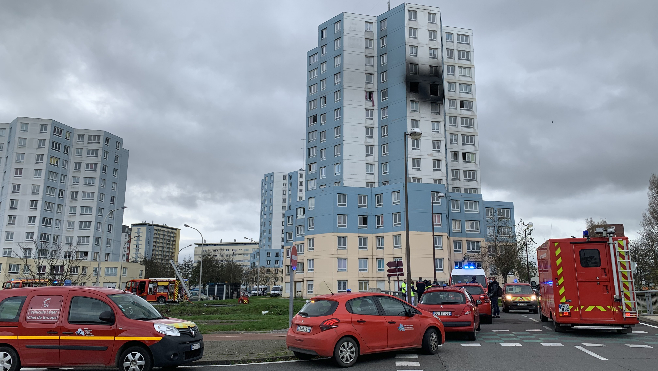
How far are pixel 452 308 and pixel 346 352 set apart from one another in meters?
5.65

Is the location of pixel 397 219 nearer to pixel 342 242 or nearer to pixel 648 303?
pixel 342 242

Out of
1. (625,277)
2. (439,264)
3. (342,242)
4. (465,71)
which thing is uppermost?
(465,71)

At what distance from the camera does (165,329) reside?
372 inches

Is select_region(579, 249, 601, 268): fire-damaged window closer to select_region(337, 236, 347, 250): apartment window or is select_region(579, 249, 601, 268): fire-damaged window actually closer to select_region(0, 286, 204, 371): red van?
select_region(0, 286, 204, 371): red van

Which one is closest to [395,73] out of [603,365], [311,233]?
[311,233]

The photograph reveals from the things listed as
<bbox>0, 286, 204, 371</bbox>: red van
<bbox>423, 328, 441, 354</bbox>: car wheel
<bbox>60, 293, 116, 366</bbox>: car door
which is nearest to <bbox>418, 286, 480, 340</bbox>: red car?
<bbox>423, 328, 441, 354</bbox>: car wheel

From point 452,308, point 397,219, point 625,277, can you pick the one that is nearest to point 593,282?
point 625,277

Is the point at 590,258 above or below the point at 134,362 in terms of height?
above

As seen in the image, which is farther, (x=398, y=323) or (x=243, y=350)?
(x=243, y=350)

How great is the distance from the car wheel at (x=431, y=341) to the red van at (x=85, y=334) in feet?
17.3

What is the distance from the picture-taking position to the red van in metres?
9.26

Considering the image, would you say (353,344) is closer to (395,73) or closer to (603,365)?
(603,365)

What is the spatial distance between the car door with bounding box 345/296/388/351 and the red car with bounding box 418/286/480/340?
4410 millimetres

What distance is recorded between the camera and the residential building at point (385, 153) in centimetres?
5894
